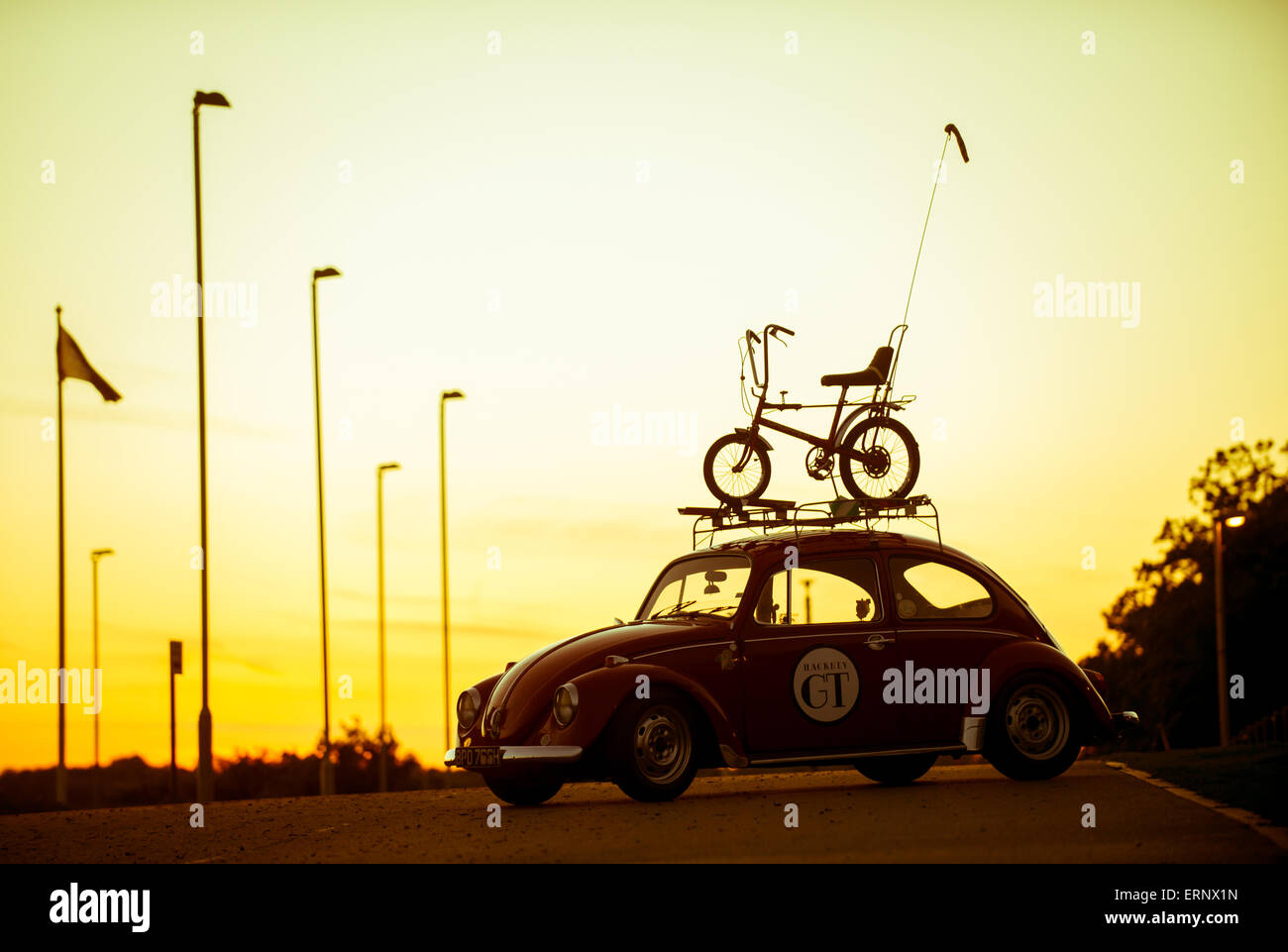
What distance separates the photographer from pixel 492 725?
1255 cm

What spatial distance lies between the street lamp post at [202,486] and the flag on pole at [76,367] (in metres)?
4.85

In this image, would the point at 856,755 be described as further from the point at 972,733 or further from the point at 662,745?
the point at 662,745

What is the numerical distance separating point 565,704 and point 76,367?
2473 centimetres

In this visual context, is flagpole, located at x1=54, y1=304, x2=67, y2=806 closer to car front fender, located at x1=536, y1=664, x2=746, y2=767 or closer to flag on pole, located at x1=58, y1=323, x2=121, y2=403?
flag on pole, located at x1=58, y1=323, x2=121, y2=403

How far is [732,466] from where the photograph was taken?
15133 mm

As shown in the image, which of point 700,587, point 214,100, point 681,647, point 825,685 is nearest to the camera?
point 681,647

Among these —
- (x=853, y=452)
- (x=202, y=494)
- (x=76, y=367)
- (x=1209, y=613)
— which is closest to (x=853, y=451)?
(x=853, y=452)

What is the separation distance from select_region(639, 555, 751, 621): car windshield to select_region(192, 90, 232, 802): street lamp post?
43.6ft

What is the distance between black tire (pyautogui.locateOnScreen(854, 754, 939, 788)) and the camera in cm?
1468

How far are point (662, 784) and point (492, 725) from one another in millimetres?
1396
